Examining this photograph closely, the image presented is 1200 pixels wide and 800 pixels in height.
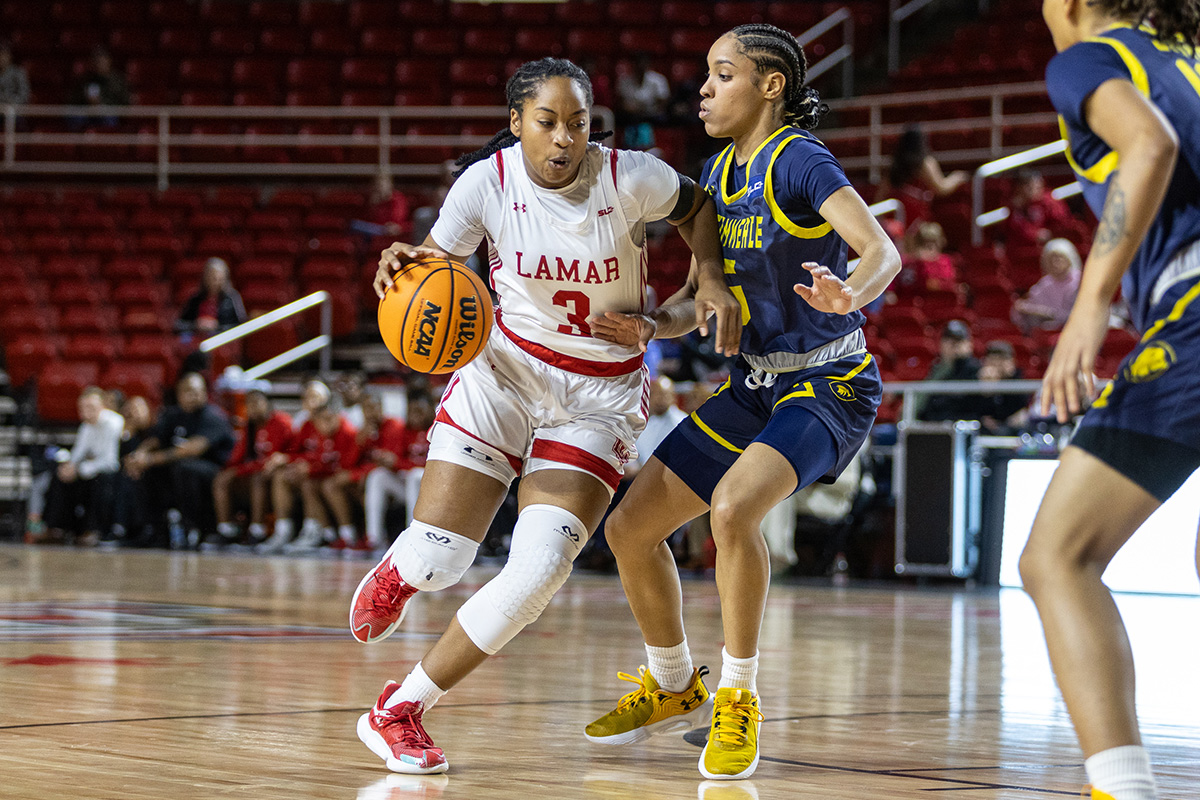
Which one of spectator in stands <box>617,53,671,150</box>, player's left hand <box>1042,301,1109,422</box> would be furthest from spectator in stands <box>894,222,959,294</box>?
player's left hand <box>1042,301,1109,422</box>

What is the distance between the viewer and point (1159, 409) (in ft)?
7.51

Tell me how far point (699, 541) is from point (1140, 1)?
8.12 m

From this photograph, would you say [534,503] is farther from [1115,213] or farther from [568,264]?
[1115,213]

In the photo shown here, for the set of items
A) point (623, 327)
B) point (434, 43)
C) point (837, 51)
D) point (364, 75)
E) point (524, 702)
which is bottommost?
point (524, 702)

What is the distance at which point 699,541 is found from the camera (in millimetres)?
10359

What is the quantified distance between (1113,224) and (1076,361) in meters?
0.22

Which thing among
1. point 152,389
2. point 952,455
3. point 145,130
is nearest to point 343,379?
point 152,389

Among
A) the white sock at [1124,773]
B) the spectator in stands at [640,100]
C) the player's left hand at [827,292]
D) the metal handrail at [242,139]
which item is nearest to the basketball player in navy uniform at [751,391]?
the player's left hand at [827,292]

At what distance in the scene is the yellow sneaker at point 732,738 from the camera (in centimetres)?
328

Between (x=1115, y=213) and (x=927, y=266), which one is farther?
(x=927, y=266)

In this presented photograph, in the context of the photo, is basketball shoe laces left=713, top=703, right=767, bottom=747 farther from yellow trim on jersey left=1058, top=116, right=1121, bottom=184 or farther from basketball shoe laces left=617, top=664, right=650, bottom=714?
yellow trim on jersey left=1058, top=116, right=1121, bottom=184

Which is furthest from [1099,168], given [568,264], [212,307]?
[212,307]

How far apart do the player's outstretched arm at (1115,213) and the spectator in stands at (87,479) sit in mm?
11640

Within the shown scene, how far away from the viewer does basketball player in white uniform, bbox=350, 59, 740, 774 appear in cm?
347
